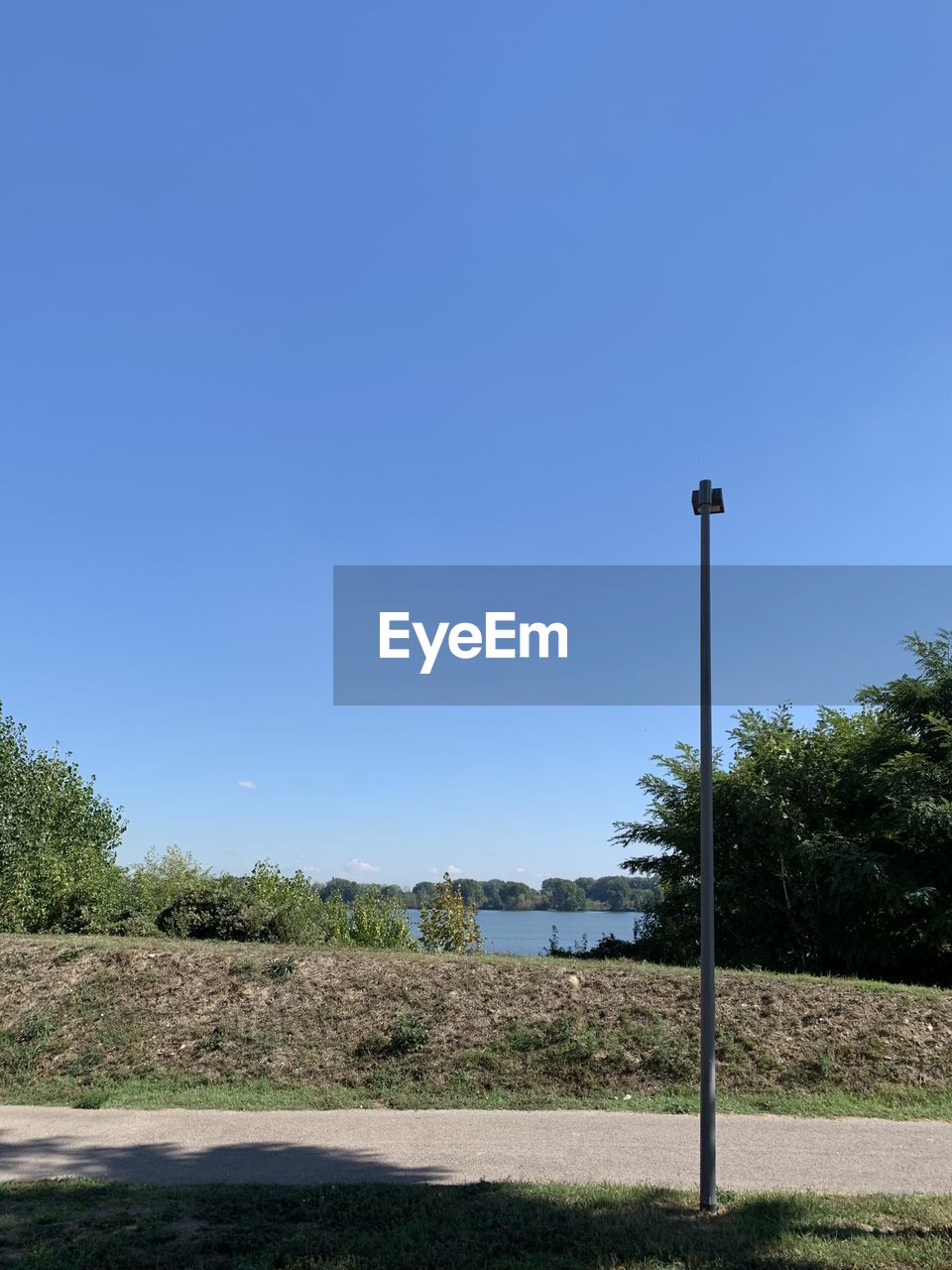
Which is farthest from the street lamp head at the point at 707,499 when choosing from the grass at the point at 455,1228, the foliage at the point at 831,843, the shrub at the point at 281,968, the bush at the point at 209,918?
the bush at the point at 209,918

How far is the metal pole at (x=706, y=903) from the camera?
719 centimetres

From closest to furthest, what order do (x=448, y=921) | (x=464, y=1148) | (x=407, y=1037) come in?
(x=464, y=1148) < (x=407, y=1037) < (x=448, y=921)

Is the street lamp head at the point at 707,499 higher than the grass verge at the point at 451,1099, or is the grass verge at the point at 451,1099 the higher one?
the street lamp head at the point at 707,499

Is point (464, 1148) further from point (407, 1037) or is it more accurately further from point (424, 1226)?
point (407, 1037)

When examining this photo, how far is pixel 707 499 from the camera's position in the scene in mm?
7832

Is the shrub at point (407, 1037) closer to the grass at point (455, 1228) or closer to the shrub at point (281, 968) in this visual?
the shrub at point (281, 968)

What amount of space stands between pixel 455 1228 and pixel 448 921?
89.0ft

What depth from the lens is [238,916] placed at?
19.0 metres

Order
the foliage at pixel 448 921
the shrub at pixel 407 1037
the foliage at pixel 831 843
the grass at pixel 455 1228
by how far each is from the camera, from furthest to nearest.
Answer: the foliage at pixel 448 921
the foliage at pixel 831 843
the shrub at pixel 407 1037
the grass at pixel 455 1228

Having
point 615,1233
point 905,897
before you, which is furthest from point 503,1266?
point 905,897

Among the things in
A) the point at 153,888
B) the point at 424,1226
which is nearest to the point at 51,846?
the point at 153,888

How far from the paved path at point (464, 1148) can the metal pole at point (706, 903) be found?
3.36 feet

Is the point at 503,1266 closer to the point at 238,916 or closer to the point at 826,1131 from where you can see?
the point at 826,1131

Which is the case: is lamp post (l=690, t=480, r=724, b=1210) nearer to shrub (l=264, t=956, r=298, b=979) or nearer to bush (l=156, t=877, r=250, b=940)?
shrub (l=264, t=956, r=298, b=979)
